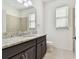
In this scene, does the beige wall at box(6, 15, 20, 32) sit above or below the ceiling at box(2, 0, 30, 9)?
below

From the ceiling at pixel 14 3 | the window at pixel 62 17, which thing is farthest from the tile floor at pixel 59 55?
the ceiling at pixel 14 3

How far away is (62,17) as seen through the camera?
453cm

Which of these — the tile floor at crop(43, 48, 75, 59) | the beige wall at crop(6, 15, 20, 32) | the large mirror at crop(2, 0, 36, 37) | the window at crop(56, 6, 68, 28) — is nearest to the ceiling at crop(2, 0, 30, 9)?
the large mirror at crop(2, 0, 36, 37)

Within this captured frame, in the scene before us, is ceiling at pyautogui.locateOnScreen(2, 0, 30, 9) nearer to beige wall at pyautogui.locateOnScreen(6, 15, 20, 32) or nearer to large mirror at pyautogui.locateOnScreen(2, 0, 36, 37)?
large mirror at pyautogui.locateOnScreen(2, 0, 36, 37)

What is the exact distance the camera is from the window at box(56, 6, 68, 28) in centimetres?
440

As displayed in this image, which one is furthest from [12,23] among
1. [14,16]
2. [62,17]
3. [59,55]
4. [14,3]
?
[62,17]

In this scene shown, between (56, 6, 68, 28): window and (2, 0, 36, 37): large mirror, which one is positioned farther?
(56, 6, 68, 28): window

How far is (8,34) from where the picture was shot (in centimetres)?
203

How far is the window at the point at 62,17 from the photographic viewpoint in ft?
14.4

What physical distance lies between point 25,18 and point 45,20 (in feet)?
7.79

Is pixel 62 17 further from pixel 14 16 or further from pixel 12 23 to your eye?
pixel 12 23

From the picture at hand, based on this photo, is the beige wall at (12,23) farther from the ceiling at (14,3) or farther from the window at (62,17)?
the window at (62,17)

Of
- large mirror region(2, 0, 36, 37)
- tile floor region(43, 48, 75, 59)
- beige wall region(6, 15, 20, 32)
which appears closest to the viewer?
large mirror region(2, 0, 36, 37)

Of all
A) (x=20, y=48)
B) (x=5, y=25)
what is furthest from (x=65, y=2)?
(x=20, y=48)
